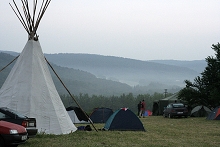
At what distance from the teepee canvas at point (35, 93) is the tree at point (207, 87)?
17546 millimetres

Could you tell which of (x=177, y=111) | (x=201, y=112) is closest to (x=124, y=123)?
(x=177, y=111)

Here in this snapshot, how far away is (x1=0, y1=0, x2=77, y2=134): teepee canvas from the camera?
15.8 metres

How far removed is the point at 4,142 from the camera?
11.3 meters

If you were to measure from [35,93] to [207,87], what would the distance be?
20.5 m

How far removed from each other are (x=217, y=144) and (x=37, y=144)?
6165 mm

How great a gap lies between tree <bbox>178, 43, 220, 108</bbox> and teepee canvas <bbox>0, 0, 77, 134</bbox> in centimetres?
1755

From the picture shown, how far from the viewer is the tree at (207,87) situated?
31.5 meters

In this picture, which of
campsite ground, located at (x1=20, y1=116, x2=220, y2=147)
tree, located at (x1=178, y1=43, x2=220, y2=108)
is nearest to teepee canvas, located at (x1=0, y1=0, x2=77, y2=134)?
campsite ground, located at (x1=20, y1=116, x2=220, y2=147)

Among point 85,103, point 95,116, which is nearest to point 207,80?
point 95,116

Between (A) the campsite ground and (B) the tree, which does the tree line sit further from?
(A) the campsite ground

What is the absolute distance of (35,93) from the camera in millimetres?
16125

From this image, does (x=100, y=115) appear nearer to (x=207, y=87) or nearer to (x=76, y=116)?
(x=76, y=116)

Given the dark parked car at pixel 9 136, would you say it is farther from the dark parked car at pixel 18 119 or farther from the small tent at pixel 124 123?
the small tent at pixel 124 123

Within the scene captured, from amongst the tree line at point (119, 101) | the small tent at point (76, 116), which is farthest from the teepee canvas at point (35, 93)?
the tree line at point (119, 101)
